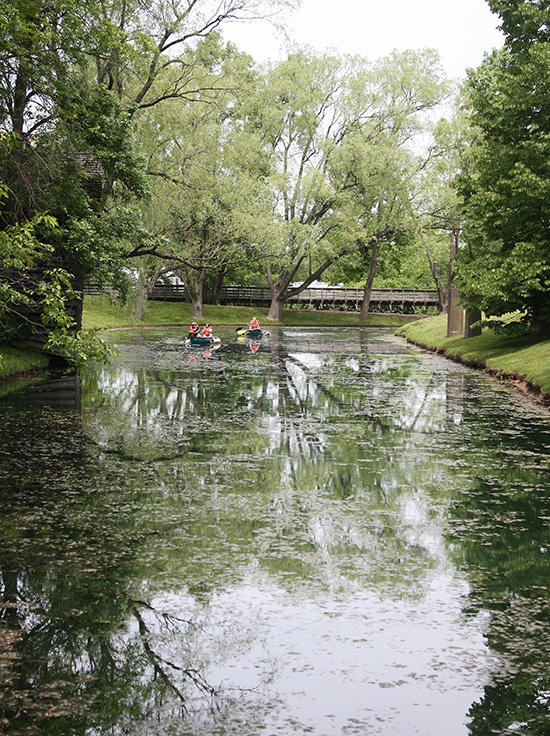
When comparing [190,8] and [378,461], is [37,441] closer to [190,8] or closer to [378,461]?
[378,461]

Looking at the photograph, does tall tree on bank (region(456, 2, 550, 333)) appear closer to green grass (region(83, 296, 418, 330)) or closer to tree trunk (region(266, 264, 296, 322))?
green grass (region(83, 296, 418, 330))

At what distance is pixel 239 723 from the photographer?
458 cm

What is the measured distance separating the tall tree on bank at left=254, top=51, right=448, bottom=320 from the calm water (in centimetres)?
4707

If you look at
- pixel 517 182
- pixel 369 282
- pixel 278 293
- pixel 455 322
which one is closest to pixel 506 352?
pixel 517 182

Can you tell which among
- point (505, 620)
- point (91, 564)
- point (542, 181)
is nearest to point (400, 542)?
point (505, 620)

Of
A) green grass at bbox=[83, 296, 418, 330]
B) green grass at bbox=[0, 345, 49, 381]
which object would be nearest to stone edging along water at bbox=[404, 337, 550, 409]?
green grass at bbox=[0, 345, 49, 381]

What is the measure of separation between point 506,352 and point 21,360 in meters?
14.5

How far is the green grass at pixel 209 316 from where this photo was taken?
5562 centimetres

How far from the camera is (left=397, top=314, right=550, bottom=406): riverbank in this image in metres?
20.0

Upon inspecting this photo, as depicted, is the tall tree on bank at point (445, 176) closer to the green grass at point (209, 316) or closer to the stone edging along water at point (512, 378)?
the green grass at point (209, 316)

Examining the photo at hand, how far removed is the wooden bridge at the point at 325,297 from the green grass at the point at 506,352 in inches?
1518

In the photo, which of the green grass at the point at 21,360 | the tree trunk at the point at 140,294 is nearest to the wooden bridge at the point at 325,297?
the tree trunk at the point at 140,294

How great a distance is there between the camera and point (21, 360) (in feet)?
71.6

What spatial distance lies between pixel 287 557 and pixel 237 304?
7007 cm
